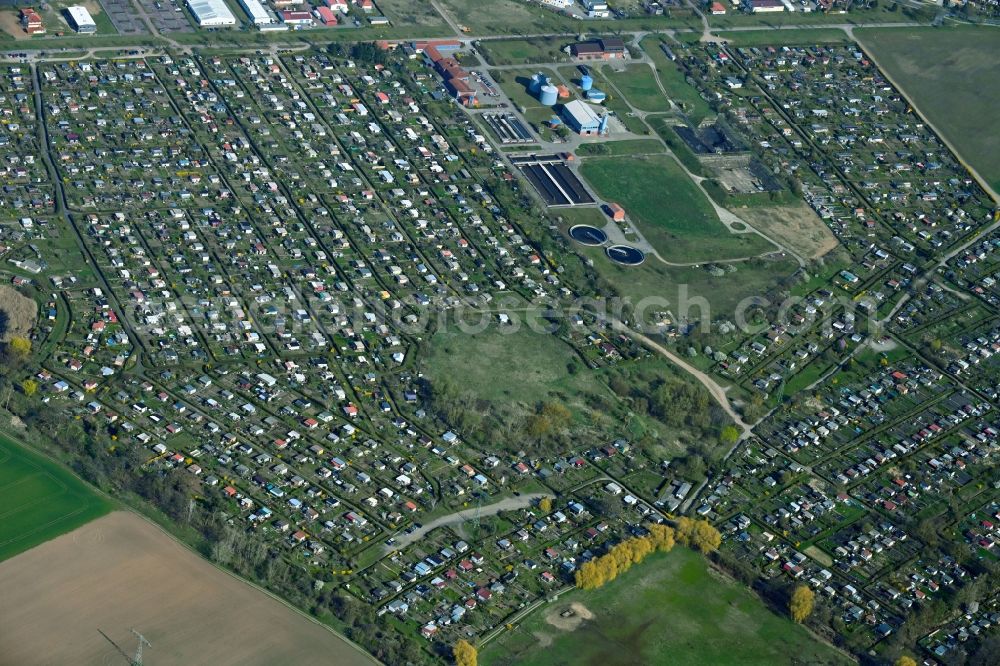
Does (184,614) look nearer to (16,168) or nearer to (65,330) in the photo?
(65,330)

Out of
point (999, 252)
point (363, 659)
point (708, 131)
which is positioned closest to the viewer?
point (363, 659)

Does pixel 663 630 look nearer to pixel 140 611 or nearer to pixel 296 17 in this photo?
pixel 140 611

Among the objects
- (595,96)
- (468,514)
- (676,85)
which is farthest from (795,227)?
(468,514)

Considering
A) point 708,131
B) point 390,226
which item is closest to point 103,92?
point 390,226

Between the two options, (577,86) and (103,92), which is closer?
(103,92)

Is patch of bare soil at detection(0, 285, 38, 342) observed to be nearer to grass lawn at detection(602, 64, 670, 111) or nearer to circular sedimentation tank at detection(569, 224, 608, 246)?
circular sedimentation tank at detection(569, 224, 608, 246)

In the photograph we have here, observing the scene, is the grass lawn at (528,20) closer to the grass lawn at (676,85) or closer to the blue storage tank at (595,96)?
the grass lawn at (676,85)
